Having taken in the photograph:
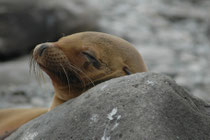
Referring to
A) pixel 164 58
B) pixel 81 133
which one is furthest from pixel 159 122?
pixel 164 58

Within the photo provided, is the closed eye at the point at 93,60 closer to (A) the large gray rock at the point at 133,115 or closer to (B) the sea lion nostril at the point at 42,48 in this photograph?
A: (B) the sea lion nostril at the point at 42,48

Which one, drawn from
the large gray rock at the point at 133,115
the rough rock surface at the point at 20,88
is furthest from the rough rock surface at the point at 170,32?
the large gray rock at the point at 133,115

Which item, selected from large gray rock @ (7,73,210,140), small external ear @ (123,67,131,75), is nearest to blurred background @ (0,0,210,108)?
small external ear @ (123,67,131,75)

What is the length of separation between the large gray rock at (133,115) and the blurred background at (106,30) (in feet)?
16.2

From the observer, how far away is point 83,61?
12.2ft

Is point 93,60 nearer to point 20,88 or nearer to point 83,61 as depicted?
point 83,61

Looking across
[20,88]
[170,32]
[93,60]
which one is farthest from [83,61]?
[170,32]

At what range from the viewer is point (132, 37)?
14.0 meters

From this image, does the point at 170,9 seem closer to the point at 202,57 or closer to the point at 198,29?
the point at 198,29

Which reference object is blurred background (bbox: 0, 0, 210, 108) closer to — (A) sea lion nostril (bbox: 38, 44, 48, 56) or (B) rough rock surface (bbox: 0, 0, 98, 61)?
(B) rough rock surface (bbox: 0, 0, 98, 61)

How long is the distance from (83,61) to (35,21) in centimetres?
857

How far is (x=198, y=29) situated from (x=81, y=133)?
12.9 metres

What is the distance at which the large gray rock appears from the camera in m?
2.51

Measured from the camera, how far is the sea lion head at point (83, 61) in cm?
362
